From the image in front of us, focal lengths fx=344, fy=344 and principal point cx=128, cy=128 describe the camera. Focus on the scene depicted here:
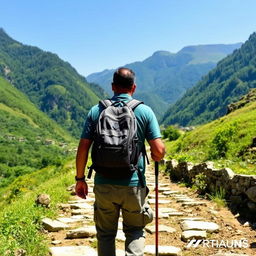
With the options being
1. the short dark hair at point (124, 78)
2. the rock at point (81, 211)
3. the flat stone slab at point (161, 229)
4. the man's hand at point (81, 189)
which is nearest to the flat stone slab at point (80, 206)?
the rock at point (81, 211)

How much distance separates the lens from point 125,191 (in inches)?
165

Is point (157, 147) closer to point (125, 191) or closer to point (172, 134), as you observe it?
point (125, 191)

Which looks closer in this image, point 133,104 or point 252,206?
point 133,104

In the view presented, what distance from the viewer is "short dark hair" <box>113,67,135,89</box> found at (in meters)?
4.45

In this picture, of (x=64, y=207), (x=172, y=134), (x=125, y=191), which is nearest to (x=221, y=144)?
(x=64, y=207)

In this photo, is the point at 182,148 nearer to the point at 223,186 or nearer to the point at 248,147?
the point at 248,147

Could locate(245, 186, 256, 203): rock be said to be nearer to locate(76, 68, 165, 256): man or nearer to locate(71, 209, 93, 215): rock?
locate(76, 68, 165, 256): man

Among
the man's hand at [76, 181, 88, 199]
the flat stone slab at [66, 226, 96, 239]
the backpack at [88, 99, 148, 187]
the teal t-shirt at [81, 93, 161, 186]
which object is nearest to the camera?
the backpack at [88, 99, 148, 187]

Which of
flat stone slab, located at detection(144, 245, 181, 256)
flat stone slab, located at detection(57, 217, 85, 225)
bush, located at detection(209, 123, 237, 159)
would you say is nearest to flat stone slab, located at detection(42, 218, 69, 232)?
flat stone slab, located at detection(57, 217, 85, 225)

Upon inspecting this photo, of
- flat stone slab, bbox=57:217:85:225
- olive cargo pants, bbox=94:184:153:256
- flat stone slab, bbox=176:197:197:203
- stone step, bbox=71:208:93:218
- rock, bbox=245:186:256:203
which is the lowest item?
flat stone slab, bbox=176:197:197:203

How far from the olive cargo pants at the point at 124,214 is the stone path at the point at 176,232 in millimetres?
1245

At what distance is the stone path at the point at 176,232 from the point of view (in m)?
5.76

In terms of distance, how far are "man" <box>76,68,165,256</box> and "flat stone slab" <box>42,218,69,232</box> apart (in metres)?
2.86

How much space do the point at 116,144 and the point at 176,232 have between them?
3729 mm
